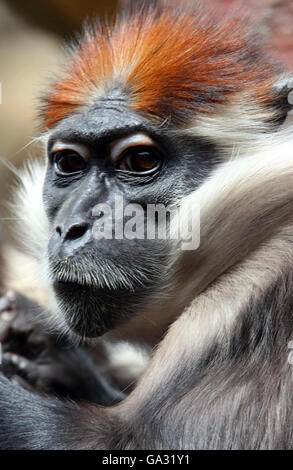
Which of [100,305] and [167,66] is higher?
[167,66]

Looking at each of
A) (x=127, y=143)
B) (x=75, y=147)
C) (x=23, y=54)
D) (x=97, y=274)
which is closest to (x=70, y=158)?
(x=75, y=147)

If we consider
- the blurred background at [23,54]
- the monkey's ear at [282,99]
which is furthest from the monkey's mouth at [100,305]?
the blurred background at [23,54]

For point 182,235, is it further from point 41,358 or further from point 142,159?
point 41,358

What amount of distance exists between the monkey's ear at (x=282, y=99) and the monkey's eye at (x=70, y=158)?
0.66 meters

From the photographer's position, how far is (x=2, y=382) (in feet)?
6.50

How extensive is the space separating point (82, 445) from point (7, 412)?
0.25 m

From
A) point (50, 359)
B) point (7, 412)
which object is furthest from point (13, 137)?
point (7, 412)

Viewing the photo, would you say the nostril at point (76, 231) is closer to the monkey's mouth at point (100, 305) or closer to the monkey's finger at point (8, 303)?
the monkey's mouth at point (100, 305)

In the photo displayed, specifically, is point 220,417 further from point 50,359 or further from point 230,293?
point 50,359

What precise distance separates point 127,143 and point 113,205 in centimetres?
22

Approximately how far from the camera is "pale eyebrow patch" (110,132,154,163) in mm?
Result: 2139

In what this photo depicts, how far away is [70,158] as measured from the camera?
2328 millimetres

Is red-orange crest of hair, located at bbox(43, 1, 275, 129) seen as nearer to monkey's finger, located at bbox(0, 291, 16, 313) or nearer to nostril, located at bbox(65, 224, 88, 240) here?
nostril, located at bbox(65, 224, 88, 240)

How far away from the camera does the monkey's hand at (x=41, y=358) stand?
2.61m
